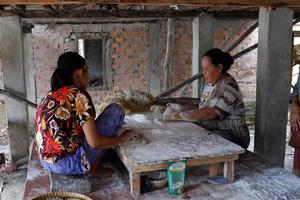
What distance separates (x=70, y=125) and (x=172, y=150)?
30.0 inches

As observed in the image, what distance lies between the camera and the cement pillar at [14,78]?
4.32 meters

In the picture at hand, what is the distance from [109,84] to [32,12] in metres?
4.58

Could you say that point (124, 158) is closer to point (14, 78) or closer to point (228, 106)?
point (228, 106)

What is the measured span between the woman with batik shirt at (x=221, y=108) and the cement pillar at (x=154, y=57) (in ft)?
18.1

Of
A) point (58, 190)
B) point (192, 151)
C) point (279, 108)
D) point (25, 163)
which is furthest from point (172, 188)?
point (25, 163)

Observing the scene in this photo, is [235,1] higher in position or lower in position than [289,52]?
higher

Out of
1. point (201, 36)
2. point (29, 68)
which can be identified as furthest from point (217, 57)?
point (29, 68)

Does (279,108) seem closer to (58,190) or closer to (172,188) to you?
(172,188)

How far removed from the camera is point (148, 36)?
8.81 metres

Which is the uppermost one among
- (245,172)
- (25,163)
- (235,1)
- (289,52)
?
(235,1)

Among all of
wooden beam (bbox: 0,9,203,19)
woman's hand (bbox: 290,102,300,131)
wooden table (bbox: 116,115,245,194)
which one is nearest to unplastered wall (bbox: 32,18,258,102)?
wooden beam (bbox: 0,9,203,19)

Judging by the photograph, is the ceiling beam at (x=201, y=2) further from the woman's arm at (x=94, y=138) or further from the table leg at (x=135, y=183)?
the table leg at (x=135, y=183)

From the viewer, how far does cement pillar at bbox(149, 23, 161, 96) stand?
8805 millimetres

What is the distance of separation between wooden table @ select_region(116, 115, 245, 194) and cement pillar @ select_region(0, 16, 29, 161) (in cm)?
218
